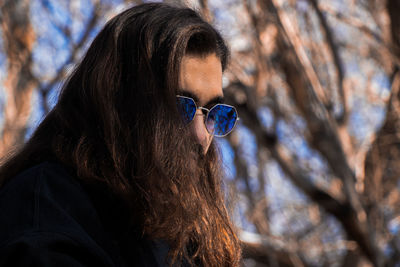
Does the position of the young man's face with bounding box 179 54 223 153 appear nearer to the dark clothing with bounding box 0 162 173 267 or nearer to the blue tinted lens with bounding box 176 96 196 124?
the blue tinted lens with bounding box 176 96 196 124

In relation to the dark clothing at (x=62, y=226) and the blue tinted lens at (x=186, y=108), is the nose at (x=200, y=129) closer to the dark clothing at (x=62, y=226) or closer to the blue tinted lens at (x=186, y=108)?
the blue tinted lens at (x=186, y=108)

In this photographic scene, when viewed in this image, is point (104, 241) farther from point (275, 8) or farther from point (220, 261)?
point (275, 8)

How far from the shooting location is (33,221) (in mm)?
1068

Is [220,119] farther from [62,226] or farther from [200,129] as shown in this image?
[62,226]

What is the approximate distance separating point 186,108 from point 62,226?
53 centimetres

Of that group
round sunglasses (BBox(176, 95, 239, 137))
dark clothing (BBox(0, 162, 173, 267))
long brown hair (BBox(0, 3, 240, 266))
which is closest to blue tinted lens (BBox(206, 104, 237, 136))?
round sunglasses (BBox(176, 95, 239, 137))

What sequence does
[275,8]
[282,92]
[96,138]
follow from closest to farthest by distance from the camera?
[96,138] → [275,8] → [282,92]

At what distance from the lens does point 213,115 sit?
1609 millimetres

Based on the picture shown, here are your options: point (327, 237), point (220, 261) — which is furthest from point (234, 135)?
point (220, 261)

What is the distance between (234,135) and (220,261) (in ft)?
16.5

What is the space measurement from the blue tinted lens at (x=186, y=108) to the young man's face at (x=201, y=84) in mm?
21

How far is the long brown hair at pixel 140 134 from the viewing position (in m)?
1.31

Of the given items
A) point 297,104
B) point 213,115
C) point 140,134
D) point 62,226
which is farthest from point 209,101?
point 297,104

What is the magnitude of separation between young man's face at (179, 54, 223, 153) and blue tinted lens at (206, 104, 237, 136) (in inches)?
0.8
